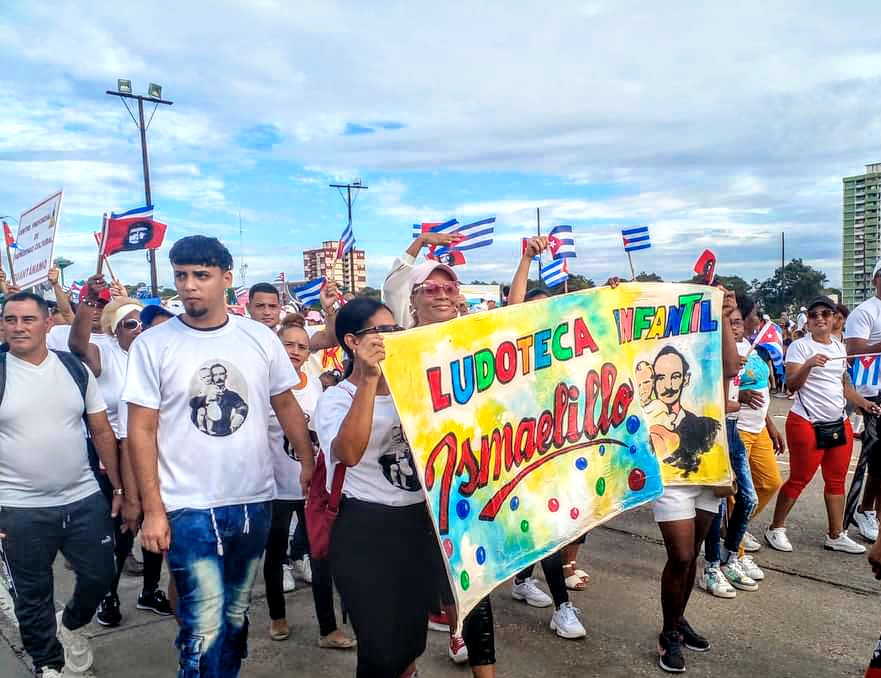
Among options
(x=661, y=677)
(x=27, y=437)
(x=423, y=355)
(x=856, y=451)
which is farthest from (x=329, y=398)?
(x=856, y=451)

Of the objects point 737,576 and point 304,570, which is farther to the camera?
point 304,570

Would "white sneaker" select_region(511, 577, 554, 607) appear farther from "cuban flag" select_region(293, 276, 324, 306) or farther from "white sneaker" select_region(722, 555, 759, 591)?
"cuban flag" select_region(293, 276, 324, 306)

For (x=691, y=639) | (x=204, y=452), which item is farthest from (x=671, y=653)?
(x=204, y=452)

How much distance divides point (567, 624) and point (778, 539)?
7.49 feet

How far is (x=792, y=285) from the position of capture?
4444 centimetres

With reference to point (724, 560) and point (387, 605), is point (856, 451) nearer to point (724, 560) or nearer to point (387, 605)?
point (724, 560)

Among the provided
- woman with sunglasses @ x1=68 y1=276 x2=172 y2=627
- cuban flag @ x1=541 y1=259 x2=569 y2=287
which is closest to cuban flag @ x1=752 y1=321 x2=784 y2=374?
cuban flag @ x1=541 y1=259 x2=569 y2=287

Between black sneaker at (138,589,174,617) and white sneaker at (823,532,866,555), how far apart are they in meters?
4.68

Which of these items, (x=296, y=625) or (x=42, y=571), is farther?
(x=296, y=625)

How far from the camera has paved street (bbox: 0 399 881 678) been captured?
11.8ft

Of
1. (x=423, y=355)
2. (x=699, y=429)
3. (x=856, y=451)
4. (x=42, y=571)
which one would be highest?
(x=423, y=355)

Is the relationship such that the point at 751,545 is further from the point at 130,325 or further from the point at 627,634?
the point at 130,325

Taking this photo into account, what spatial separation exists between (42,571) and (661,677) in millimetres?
3051

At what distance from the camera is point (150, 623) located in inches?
166
